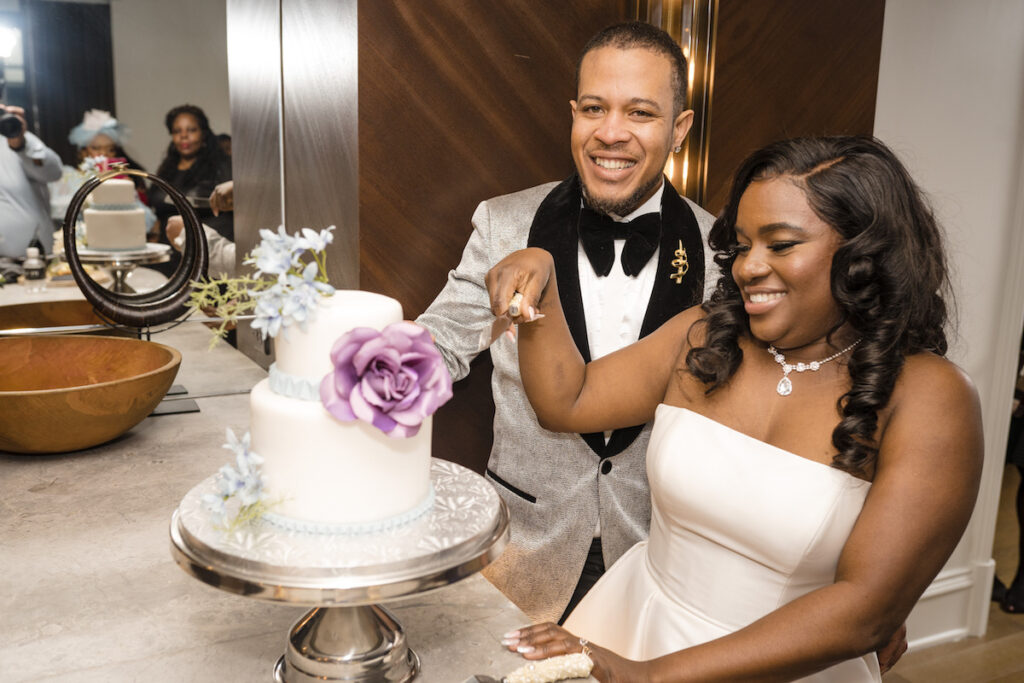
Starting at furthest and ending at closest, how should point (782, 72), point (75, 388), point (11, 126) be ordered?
point (782, 72) → point (11, 126) → point (75, 388)

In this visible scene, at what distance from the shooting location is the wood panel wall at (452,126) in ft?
7.38

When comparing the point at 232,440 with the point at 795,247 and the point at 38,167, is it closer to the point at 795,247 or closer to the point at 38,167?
the point at 795,247

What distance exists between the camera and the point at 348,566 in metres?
1.04

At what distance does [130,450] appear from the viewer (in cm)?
214

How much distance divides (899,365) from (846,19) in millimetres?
1632

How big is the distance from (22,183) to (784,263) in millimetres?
1937

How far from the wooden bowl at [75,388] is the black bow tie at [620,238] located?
1.05m

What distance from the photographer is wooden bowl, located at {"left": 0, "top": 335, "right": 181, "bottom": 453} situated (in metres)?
1.92

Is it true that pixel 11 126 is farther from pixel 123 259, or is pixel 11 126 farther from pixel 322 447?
pixel 322 447

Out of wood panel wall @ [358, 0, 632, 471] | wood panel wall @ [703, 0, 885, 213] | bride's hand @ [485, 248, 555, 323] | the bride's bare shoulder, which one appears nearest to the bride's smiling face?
the bride's bare shoulder

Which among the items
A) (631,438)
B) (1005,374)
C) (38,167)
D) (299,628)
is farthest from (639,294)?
(1005,374)

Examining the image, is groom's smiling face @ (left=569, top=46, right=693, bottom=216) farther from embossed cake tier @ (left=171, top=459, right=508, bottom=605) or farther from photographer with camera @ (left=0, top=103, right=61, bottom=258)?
photographer with camera @ (left=0, top=103, right=61, bottom=258)

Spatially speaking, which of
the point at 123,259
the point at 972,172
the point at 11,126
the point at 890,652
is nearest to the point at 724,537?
the point at 890,652

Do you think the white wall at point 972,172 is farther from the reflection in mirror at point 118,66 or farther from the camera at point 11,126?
the camera at point 11,126
